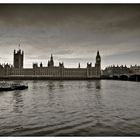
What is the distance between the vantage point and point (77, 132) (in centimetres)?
556

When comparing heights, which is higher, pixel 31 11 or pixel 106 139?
pixel 31 11

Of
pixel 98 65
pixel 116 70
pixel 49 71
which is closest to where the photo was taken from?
pixel 49 71

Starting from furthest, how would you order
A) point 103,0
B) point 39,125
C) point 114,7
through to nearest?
point 39,125, point 114,7, point 103,0

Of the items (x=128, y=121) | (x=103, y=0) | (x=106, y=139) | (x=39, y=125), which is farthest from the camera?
(x=128, y=121)

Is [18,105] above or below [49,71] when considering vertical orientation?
below

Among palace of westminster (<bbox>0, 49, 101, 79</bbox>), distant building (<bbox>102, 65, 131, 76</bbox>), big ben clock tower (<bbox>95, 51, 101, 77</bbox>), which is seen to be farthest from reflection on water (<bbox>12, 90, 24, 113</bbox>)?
distant building (<bbox>102, 65, 131, 76</bbox>)

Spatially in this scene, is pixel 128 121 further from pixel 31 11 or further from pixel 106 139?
pixel 31 11

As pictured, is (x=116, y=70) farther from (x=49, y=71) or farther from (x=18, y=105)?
(x=18, y=105)

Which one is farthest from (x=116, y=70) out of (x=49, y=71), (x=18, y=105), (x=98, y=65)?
(x=18, y=105)

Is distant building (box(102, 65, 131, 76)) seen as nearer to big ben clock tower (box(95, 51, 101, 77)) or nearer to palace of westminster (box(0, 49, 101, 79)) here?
big ben clock tower (box(95, 51, 101, 77))

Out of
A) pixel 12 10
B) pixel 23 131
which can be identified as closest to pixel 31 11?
pixel 12 10

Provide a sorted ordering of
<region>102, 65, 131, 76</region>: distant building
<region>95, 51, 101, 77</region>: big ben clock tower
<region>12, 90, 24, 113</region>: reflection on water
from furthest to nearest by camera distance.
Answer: <region>102, 65, 131, 76</region>: distant building, <region>95, 51, 101, 77</region>: big ben clock tower, <region>12, 90, 24, 113</region>: reflection on water

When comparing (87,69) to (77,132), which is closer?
(77,132)

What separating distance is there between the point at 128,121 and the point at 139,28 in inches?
127
